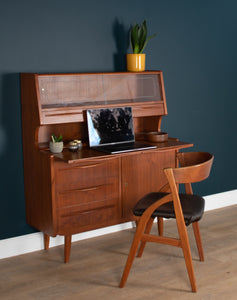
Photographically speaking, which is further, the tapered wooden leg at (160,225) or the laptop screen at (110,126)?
the tapered wooden leg at (160,225)

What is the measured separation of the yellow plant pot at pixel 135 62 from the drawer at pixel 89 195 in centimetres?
97

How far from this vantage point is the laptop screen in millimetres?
3539

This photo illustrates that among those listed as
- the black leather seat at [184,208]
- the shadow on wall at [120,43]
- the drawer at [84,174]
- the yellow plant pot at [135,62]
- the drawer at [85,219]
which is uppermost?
the shadow on wall at [120,43]

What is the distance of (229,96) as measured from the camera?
4680mm

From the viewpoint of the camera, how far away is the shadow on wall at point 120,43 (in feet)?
12.5

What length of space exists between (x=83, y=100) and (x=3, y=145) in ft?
2.32

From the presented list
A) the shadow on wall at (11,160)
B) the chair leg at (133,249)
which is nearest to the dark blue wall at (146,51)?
the shadow on wall at (11,160)

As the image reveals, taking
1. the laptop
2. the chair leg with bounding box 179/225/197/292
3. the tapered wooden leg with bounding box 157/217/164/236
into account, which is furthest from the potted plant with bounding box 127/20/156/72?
the chair leg with bounding box 179/225/197/292

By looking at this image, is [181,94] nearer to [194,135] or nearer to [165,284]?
[194,135]

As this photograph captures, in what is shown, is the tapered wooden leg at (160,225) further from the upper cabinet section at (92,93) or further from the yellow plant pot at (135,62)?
the yellow plant pot at (135,62)

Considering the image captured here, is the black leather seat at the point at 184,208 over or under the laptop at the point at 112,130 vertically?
under

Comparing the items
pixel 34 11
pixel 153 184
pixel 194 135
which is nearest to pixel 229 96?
pixel 194 135

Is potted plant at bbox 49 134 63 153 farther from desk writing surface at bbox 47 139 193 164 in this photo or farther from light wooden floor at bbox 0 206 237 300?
light wooden floor at bbox 0 206 237 300

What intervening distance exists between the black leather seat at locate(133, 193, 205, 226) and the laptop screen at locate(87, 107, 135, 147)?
65 centimetres
